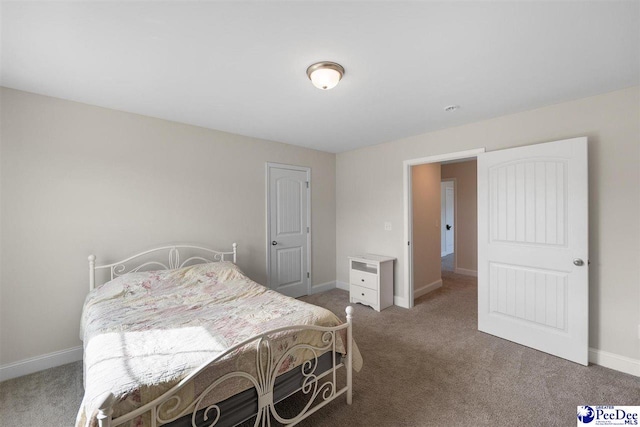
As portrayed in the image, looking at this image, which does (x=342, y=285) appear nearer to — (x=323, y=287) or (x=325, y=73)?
(x=323, y=287)

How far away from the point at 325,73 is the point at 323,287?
143 inches

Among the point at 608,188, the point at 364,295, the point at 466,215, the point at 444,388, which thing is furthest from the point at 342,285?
the point at 608,188

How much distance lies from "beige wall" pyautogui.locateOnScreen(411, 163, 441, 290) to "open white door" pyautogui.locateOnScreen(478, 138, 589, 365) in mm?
1266

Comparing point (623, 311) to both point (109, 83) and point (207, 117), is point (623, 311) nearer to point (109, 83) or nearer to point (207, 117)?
point (207, 117)

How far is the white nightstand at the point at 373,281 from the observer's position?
3.86m

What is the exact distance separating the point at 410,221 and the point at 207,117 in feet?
9.79

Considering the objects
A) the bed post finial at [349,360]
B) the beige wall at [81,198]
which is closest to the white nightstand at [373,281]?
the beige wall at [81,198]

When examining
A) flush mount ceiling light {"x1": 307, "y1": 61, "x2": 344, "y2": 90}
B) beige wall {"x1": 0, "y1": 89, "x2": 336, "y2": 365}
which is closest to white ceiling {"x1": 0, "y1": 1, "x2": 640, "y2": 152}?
flush mount ceiling light {"x1": 307, "y1": 61, "x2": 344, "y2": 90}

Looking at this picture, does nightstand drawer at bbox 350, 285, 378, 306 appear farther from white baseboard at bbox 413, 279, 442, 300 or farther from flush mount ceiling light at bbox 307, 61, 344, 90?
flush mount ceiling light at bbox 307, 61, 344, 90

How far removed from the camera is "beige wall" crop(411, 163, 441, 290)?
4401 mm

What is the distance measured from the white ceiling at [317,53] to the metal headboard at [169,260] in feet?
4.99

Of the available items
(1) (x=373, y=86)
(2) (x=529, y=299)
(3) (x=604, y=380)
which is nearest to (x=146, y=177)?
(1) (x=373, y=86)

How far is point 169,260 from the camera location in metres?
3.14

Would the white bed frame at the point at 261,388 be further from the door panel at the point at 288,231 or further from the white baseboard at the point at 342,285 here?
the white baseboard at the point at 342,285
